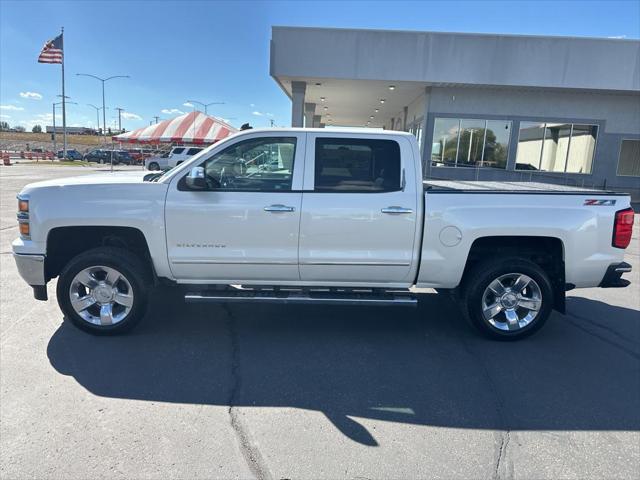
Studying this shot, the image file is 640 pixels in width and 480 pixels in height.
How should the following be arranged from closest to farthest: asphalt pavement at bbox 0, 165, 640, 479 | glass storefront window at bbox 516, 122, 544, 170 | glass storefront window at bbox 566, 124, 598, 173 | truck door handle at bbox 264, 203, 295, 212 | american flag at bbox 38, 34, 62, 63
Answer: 1. asphalt pavement at bbox 0, 165, 640, 479
2. truck door handle at bbox 264, 203, 295, 212
3. glass storefront window at bbox 516, 122, 544, 170
4. glass storefront window at bbox 566, 124, 598, 173
5. american flag at bbox 38, 34, 62, 63

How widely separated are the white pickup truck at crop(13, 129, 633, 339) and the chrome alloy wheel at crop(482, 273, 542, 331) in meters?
0.03

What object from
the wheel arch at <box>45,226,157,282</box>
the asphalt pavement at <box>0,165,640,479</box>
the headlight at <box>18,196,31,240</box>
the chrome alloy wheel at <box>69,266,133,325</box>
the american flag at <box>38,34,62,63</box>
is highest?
the american flag at <box>38,34,62,63</box>

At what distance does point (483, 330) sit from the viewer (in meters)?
4.68

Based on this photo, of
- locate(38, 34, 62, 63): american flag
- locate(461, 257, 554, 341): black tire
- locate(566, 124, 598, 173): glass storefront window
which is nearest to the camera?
locate(461, 257, 554, 341): black tire

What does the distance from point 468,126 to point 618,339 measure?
16.9m

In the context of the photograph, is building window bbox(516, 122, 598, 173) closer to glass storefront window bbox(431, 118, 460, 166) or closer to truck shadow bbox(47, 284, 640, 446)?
glass storefront window bbox(431, 118, 460, 166)

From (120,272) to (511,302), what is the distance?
384 centimetres

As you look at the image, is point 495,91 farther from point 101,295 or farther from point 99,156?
point 99,156

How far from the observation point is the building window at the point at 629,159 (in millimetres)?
20875

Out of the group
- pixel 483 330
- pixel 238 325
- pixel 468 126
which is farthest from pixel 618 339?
pixel 468 126

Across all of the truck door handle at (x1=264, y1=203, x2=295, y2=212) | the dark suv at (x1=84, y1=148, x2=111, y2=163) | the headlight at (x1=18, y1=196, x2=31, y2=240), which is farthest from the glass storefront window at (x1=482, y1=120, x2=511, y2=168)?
the dark suv at (x1=84, y1=148, x2=111, y2=163)

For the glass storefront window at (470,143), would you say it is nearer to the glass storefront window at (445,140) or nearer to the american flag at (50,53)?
→ the glass storefront window at (445,140)

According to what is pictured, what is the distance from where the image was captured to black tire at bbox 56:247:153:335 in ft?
14.5

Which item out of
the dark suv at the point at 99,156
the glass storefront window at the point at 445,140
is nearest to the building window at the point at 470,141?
the glass storefront window at the point at 445,140
